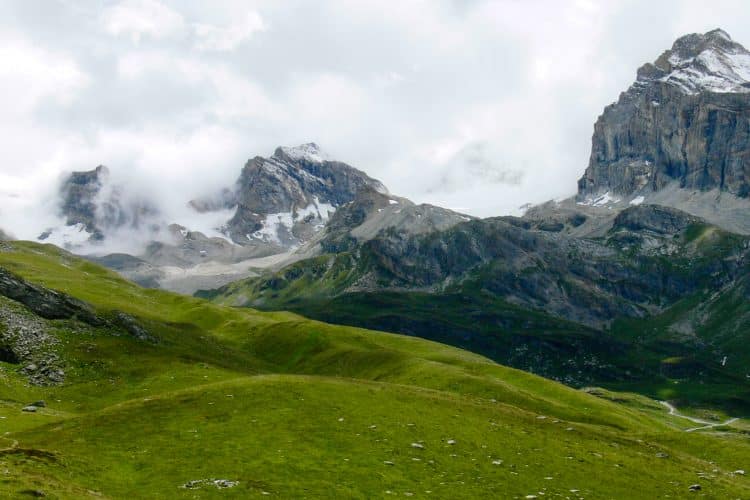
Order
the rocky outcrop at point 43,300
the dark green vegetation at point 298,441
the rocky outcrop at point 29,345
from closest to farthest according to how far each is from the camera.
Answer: the dark green vegetation at point 298,441 < the rocky outcrop at point 29,345 < the rocky outcrop at point 43,300

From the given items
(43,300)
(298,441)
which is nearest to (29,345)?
(43,300)

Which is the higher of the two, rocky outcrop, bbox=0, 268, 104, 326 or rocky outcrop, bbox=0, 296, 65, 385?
rocky outcrop, bbox=0, 268, 104, 326

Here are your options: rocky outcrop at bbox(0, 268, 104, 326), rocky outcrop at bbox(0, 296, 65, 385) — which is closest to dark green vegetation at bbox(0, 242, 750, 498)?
rocky outcrop at bbox(0, 296, 65, 385)

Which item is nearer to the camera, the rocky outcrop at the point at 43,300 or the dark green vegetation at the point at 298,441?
the dark green vegetation at the point at 298,441

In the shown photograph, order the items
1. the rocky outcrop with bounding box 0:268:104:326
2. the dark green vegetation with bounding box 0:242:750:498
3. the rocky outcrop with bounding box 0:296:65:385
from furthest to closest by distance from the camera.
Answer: the rocky outcrop with bounding box 0:268:104:326 → the rocky outcrop with bounding box 0:296:65:385 → the dark green vegetation with bounding box 0:242:750:498

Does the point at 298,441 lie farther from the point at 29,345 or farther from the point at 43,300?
the point at 43,300

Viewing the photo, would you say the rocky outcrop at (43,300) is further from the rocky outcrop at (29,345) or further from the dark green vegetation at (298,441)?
the rocky outcrop at (29,345)

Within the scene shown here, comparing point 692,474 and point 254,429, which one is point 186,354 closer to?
point 254,429

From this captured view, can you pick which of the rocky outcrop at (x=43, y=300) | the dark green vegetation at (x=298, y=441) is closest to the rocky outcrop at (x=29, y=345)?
the dark green vegetation at (x=298, y=441)

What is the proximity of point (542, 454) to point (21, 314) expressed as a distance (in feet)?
256

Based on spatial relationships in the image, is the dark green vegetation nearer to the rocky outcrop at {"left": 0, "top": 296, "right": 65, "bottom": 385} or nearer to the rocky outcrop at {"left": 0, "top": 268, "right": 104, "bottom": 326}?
the rocky outcrop at {"left": 0, "top": 296, "right": 65, "bottom": 385}

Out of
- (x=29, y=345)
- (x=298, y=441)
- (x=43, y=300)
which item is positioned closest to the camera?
(x=298, y=441)

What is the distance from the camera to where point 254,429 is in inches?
2235

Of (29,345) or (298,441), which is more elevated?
(29,345)
